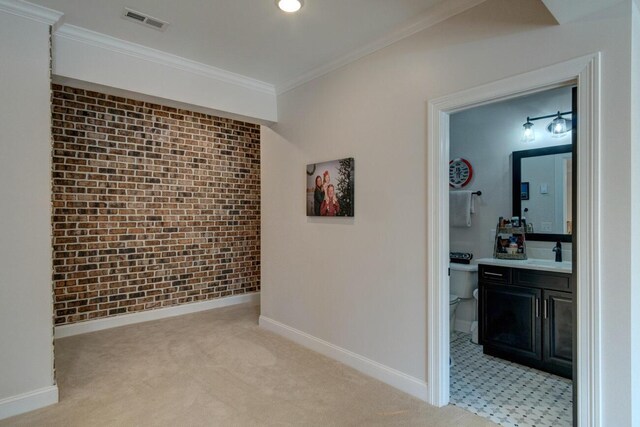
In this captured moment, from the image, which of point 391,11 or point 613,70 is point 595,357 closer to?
point 613,70

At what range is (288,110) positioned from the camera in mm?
3775

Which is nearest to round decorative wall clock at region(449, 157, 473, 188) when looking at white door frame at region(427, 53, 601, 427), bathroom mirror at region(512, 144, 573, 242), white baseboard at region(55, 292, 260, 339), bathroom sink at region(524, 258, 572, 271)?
bathroom mirror at region(512, 144, 573, 242)

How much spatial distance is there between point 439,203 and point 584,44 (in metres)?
1.13

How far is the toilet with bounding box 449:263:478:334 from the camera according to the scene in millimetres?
3875

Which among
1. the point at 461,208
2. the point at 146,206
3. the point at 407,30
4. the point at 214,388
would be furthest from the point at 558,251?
the point at 146,206

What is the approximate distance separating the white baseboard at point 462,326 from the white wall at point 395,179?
5.33 feet

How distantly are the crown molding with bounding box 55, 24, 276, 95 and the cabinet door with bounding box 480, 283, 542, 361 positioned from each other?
10.00 ft

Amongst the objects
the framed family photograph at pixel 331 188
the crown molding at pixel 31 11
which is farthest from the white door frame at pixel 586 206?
the crown molding at pixel 31 11

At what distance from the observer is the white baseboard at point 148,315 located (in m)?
3.80

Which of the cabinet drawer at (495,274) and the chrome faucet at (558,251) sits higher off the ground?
the chrome faucet at (558,251)

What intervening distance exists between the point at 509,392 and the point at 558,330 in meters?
0.69

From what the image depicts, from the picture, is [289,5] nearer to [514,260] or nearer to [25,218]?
[25,218]

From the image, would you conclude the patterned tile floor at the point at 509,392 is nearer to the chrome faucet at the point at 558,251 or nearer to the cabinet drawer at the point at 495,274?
the cabinet drawer at the point at 495,274

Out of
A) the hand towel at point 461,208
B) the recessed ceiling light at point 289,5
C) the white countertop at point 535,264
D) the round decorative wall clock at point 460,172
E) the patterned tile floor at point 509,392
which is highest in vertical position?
the recessed ceiling light at point 289,5
